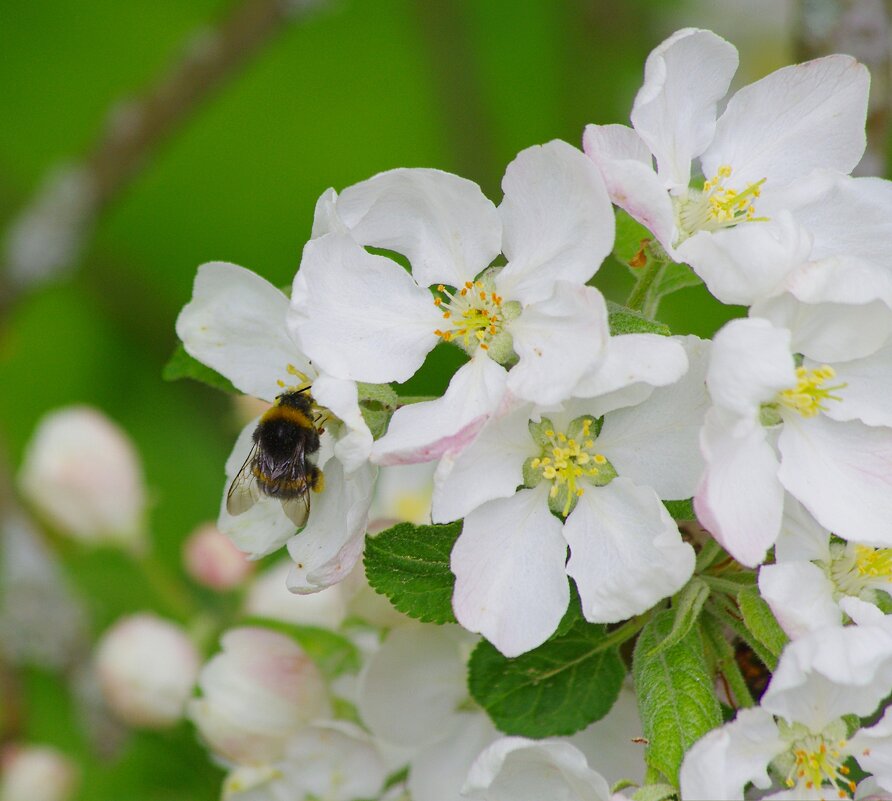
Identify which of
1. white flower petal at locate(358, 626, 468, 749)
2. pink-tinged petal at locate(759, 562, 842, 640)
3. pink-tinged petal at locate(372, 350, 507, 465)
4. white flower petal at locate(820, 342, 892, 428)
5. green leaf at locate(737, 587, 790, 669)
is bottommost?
white flower petal at locate(358, 626, 468, 749)

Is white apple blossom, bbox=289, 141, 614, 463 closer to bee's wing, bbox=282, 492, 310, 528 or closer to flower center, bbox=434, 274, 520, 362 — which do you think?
flower center, bbox=434, 274, 520, 362

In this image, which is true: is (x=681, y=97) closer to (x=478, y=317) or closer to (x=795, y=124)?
(x=795, y=124)

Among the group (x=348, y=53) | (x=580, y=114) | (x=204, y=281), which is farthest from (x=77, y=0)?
(x=204, y=281)

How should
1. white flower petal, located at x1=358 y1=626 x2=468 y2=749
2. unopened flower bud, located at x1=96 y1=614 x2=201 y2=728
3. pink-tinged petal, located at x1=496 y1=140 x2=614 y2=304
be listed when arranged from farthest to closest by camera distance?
unopened flower bud, located at x1=96 y1=614 x2=201 y2=728 < white flower petal, located at x1=358 y1=626 x2=468 y2=749 < pink-tinged petal, located at x1=496 y1=140 x2=614 y2=304

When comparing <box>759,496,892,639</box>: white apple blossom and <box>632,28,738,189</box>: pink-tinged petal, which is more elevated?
<box>632,28,738,189</box>: pink-tinged petal

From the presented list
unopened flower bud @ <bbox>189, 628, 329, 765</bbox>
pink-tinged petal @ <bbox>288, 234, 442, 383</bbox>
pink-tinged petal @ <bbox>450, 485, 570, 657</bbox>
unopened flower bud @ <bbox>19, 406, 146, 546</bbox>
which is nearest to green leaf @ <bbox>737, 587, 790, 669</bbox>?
pink-tinged petal @ <bbox>450, 485, 570, 657</bbox>

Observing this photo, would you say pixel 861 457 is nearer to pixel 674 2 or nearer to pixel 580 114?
pixel 580 114

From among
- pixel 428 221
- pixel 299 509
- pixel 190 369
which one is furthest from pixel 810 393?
pixel 190 369
